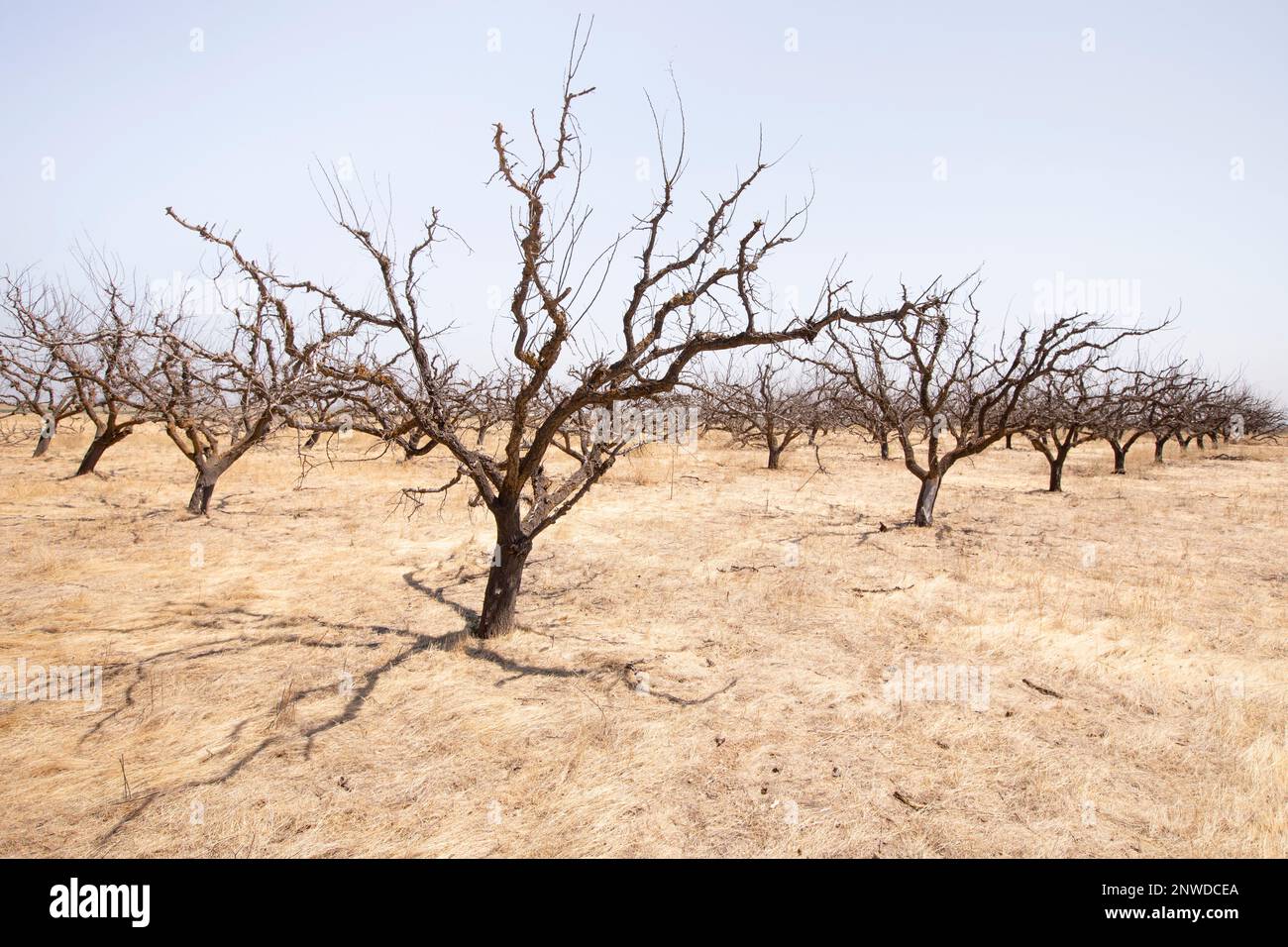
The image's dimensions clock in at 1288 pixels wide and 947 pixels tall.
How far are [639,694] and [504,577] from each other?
187 centimetres

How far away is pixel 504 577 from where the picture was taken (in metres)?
6.38

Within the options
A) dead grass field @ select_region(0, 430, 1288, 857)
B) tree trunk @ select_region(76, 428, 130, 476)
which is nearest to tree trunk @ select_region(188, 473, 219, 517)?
dead grass field @ select_region(0, 430, 1288, 857)

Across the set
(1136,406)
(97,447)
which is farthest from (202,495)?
(1136,406)

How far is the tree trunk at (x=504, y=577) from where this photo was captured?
627 cm

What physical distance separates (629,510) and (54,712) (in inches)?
385

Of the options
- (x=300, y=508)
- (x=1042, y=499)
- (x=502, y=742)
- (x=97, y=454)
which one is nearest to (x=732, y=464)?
(x=1042, y=499)

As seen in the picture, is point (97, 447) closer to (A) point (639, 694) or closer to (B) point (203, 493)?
(B) point (203, 493)

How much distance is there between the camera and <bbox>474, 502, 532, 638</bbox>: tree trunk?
247 inches

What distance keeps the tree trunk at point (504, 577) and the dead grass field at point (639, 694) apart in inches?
11.3

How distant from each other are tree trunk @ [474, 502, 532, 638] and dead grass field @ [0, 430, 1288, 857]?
288 millimetres

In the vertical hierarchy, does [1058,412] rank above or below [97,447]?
above

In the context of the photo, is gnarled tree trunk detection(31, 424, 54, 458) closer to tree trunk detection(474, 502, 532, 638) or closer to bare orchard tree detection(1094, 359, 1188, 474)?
tree trunk detection(474, 502, 532, 638)

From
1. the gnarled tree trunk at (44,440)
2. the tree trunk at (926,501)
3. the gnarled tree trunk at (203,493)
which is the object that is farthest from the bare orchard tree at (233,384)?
the tree trunk at (926,501)

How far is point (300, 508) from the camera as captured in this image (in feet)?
42.1
